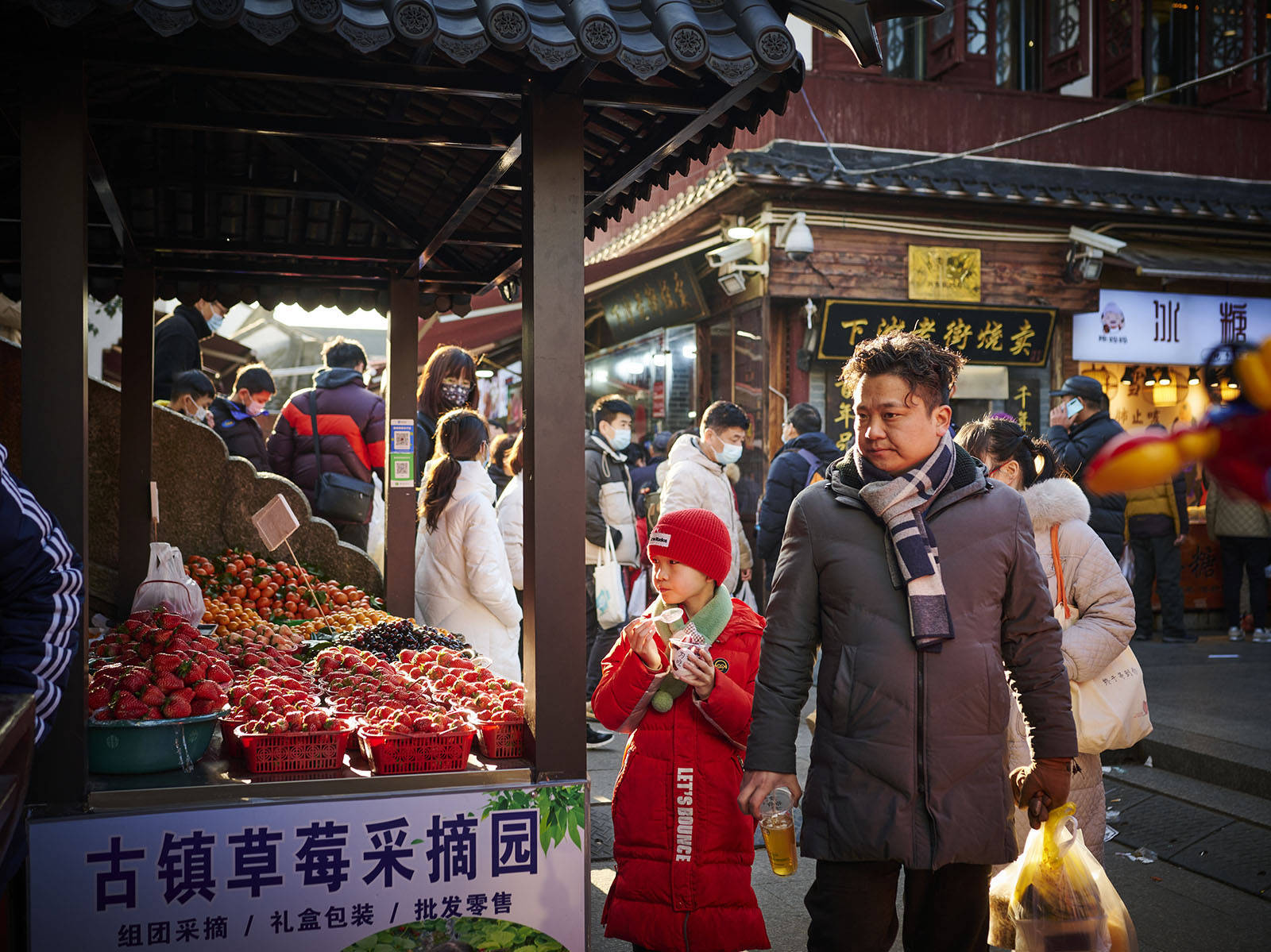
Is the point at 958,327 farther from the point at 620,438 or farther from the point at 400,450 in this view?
the point at 400,450

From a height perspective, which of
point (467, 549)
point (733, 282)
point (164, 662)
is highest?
point (733, 282)

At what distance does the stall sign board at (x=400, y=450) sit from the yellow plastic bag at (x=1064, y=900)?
4263 mm

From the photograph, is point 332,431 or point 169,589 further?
point 332,431

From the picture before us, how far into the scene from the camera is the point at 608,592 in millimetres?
8328

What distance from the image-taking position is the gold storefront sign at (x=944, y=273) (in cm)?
1294

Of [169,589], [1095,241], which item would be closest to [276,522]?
[169,589]

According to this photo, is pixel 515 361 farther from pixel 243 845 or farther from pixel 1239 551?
pixel 243 845

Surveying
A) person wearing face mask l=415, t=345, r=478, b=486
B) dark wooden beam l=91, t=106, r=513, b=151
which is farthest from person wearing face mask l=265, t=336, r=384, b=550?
dark wooden beam l=91, t=106, r=513, b=151

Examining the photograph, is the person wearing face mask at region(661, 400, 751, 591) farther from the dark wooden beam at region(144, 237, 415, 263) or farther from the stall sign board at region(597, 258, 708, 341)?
the stall sign board at region(597, 258, 708, 341)

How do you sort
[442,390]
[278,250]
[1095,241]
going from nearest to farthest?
1. [278,250]
2. [442,390]
3. [1095,241]

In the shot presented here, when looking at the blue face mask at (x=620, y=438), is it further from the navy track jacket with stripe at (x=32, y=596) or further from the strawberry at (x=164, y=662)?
the navy track jacket with stripe at (x=32, y=596)

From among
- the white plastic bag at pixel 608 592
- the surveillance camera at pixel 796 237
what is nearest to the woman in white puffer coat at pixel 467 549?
the white plastic bag at pixel 608 592

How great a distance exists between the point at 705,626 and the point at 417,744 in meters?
1.01

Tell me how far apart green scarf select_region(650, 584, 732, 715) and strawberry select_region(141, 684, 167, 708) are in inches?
65.9
